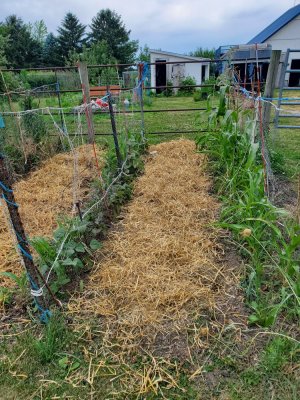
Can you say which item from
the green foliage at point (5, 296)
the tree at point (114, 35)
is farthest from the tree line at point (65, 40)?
the green foliage at point (5, 296)

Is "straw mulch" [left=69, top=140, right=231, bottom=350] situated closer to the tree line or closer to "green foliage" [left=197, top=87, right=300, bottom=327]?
"green foliage" [left=197, top=87, right=300, bottom=327]

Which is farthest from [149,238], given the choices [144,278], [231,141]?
[231,141]

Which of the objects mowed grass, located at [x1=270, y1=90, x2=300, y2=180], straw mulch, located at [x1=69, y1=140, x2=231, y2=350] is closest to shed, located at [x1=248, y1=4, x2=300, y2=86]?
mowed grass, located at [x1=270, y1=90, x2=300, y2=180]

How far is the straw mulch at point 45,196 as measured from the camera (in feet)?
9.09

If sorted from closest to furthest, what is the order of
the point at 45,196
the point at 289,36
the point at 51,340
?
the point at 51,340 → the point at 45,196 → the point at 289,36

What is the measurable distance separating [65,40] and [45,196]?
37952mm

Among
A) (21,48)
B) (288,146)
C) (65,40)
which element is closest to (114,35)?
(65,40)

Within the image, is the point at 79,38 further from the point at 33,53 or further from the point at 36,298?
the point at 36,298

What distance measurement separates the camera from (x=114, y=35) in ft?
115

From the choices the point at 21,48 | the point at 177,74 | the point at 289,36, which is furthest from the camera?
the point at 21,48

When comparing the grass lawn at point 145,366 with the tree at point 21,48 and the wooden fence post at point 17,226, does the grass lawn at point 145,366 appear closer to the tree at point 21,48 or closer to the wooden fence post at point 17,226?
the wooden fence post at point 17,226

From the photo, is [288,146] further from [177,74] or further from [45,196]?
[177,74]

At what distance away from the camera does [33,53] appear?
33312 mm

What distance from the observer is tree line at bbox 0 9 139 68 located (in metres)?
32.0
